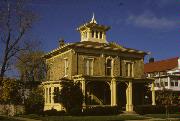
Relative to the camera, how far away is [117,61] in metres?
50.4

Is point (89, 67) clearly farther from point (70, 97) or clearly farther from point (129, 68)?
point (70, 97)

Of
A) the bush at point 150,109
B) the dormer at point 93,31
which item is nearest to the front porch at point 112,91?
the bush at point 150,109

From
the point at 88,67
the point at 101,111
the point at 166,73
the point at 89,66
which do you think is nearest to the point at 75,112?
the point at 101,111

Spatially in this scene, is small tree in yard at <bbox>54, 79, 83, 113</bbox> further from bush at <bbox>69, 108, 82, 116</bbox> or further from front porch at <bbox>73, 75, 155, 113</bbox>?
front porch at <bbox>73, 75, 155, 113</bbox>

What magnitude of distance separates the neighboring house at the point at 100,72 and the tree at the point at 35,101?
5.78ft

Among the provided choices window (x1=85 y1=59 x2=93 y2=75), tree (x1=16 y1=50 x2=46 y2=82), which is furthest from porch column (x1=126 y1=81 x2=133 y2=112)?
tree (x1=16 y1=50 x2=46 y2=82)

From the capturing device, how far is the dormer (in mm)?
54312

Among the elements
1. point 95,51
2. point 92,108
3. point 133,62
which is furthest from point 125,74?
point 92,108

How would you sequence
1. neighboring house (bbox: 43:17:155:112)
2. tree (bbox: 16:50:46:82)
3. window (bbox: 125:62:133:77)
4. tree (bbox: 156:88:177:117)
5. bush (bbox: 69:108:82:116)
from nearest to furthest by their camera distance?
tree (bbox: 156:88:177:117) → bush (bbox: 69:108:82:116) → neighboring house (bbox: 43:17:155:112) → window (bbox: 125:62:133:77) → tree (bbox: 16:50:46:82)

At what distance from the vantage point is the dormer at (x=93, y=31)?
54.3 meters

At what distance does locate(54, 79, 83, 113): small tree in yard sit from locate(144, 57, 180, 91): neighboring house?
78.9 ft

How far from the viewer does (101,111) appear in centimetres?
4288

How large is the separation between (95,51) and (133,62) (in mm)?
6639

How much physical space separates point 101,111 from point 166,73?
35.3 metres
